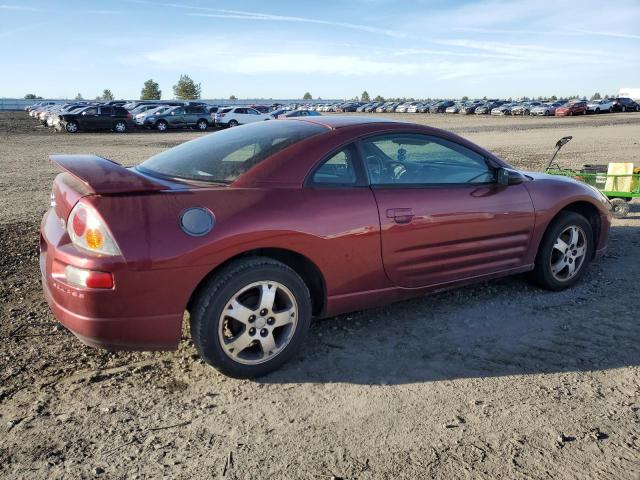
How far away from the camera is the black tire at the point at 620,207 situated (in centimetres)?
751

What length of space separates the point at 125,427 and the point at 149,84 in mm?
114193

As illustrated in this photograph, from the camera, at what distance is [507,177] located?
430 centimetres

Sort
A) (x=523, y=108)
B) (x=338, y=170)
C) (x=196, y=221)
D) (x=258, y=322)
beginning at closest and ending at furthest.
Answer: (x=196, y=221), (x=258, y=322), (x=338, y=170), (x=523, y=108)

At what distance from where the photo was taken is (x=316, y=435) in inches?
110

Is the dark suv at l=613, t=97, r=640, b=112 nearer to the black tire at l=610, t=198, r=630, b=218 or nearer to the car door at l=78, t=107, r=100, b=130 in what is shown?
the car door at l=78, t=107, r=100, b=130

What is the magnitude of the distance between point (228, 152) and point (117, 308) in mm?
1390

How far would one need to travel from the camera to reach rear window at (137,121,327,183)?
355 cm

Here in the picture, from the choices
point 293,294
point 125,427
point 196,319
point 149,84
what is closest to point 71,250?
point 196,319

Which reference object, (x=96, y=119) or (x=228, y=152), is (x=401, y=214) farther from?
(x=96, y=119)

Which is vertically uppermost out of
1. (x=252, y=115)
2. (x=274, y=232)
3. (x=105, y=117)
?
(x=252, y=115)

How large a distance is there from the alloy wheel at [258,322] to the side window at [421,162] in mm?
1065

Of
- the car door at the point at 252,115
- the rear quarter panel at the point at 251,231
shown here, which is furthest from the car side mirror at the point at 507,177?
the car door at the point at 252,115

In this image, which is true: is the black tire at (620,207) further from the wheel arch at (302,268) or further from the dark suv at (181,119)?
the dark suv at (181,119)

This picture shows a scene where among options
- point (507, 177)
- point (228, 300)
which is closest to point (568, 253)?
point (507, 177)
